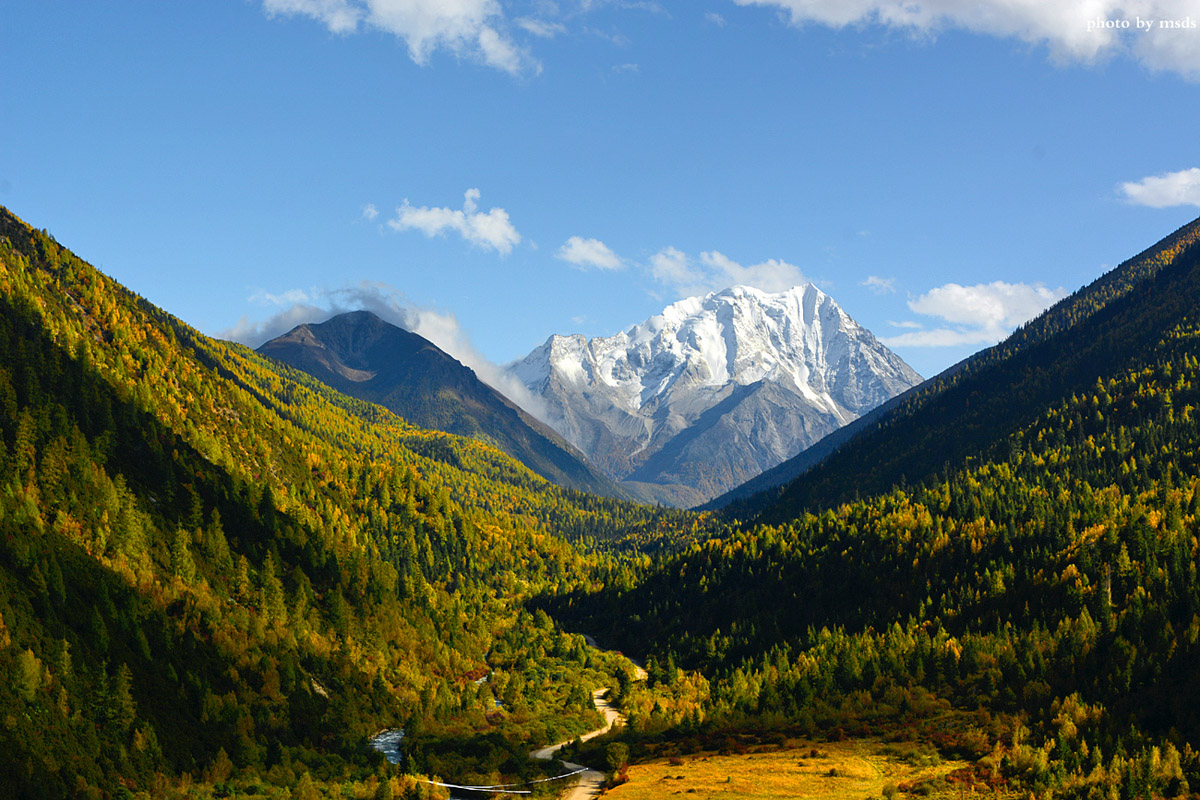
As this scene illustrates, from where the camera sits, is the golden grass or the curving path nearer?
the golden grass

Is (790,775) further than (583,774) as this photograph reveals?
No

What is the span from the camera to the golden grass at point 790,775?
110375mm

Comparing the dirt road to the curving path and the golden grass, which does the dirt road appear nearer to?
the curving path

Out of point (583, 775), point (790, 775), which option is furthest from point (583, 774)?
point (790, 775)

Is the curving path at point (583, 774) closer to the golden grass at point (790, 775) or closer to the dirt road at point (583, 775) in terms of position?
the dirt road at point (583, 775)

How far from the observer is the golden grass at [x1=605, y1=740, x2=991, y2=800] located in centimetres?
11038

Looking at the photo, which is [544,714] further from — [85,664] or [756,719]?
[85,664]

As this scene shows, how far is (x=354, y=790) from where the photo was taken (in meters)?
132

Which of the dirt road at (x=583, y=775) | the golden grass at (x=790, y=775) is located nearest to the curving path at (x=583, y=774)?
the dirt road at (x=583, y=775)

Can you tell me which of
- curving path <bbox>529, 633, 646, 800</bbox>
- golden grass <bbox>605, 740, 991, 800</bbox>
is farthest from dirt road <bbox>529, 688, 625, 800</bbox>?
golden grass <bbox>605, 740, 991, 800</bbox>

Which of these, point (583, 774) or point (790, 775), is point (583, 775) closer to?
point (583, 774)

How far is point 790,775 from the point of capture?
118 meters

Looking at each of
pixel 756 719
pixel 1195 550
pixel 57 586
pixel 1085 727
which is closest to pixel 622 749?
pixel 756 719

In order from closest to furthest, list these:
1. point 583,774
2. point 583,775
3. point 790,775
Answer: point 790,775
point 583,775
point 583,774
